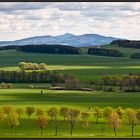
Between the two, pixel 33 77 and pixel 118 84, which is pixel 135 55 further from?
pixel 118 84

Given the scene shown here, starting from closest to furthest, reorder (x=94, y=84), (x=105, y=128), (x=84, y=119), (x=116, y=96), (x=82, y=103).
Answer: (x=105, y=128)
(x=84, y=119)
(x=82, y=103)
(x=116, y=96)
(x=94, y=84)

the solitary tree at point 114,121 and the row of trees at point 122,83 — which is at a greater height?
the solitary tree at point 114,121

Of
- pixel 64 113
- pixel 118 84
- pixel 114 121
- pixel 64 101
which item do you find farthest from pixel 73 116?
pixel 118 84

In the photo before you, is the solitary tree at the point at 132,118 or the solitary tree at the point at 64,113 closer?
the solitary tree at the point at 132,118

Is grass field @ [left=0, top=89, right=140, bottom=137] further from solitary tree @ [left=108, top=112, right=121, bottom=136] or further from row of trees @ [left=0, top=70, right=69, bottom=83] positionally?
row of trees @ [left=0, top=70, right=69, bottom=83]

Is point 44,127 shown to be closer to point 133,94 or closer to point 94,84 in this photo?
point 133,94

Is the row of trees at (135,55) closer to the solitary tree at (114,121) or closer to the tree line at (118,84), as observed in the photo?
the tree line at (118,84)

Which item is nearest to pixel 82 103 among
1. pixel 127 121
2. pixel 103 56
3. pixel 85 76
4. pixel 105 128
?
pixel 127 121

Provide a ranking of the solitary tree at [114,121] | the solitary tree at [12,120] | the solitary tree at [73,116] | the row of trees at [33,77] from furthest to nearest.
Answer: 1. the row of trees at [33,77]
2. the solitary tree at [73,116]
3. the solitary tree at [12,120]
4. the solitary tree at [114,121]

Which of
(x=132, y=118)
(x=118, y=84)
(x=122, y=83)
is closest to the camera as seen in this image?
(x=132, y=118)

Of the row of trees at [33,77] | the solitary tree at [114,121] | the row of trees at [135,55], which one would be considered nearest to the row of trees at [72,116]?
the solitary tree at [114,121]

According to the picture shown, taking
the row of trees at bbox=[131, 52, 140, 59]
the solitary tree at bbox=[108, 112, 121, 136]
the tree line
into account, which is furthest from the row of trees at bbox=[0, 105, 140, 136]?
the row of trees at bbox=[131, 52, 140, 59]
